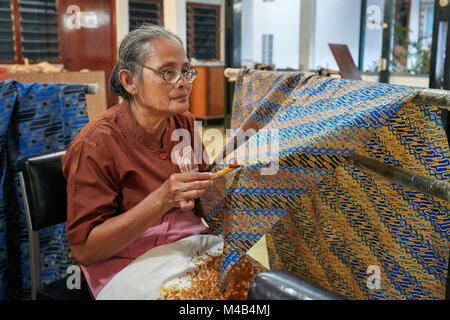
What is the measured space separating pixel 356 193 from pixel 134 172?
1.98 ft

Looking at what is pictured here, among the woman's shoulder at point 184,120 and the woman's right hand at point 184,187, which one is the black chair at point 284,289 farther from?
the woman's shoulder at point 184,120

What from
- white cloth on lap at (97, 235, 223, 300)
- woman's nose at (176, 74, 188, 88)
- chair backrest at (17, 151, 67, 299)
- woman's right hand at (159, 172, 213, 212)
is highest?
woman's nose at (176, 74, 188, 88)

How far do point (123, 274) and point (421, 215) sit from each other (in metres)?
0.73

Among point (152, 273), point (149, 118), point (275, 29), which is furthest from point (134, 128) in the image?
point (275, 29)

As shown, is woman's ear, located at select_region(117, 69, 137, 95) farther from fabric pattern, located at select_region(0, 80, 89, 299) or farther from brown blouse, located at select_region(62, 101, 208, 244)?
fabric pattern, located at select_region(0, 80, 89, 299)

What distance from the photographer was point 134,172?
121cm

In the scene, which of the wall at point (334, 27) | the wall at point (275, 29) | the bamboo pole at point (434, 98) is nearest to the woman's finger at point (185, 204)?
the bamboo pole at point (434, 98)

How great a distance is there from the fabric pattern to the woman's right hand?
99 centimetres

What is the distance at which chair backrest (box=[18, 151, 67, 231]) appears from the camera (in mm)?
1284

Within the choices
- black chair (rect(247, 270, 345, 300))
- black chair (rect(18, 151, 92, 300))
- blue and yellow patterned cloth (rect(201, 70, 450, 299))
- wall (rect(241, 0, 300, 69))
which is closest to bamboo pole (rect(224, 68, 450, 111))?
blue and yellow patterned cloth (rect(201, 70, 450, 299))

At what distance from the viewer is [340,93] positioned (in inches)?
44.3

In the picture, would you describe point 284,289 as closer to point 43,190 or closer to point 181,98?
point 181,98

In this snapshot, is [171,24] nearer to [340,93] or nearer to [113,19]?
[113,19]

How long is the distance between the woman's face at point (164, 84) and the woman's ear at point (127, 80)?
33 mm
